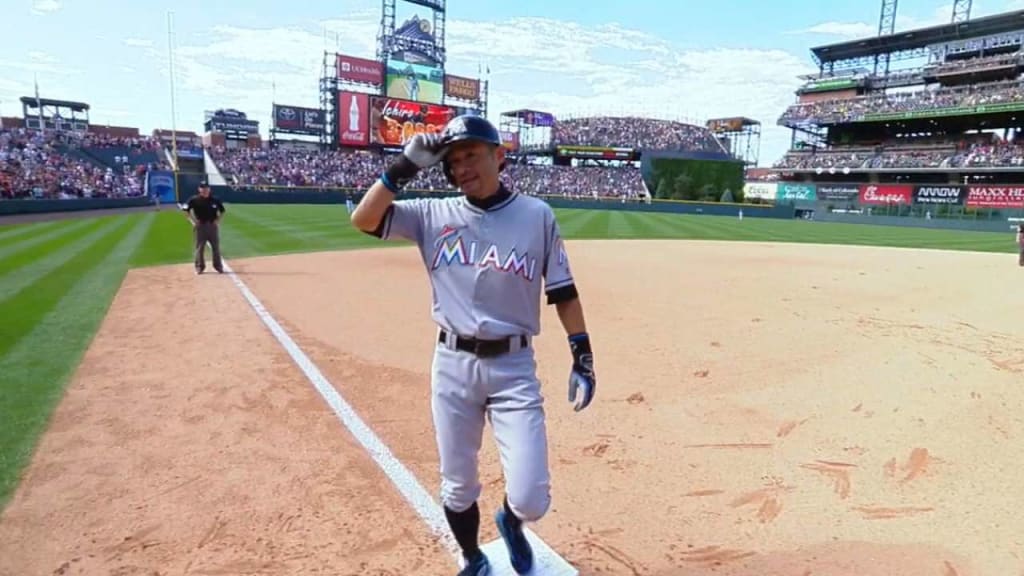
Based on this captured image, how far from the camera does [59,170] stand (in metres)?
34.9

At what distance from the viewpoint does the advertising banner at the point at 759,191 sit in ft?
229

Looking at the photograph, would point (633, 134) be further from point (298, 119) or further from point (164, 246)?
point (164, 246)

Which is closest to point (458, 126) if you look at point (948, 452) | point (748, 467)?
point (748, 467)

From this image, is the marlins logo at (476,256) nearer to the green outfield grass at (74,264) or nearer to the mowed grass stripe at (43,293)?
the green outfield grass at (74,264)

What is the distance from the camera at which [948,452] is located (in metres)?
4.07

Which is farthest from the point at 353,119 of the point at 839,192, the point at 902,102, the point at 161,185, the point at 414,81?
the point at 902,102

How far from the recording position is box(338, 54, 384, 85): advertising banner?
176ft

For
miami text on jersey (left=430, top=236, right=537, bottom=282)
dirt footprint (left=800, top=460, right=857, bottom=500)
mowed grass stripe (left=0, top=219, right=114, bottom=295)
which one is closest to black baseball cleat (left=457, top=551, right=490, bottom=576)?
miami text on jersey (left=430, top=236, right=537, bottom=282)

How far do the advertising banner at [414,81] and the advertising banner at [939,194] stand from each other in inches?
1711

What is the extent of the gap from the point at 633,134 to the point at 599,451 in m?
78.7

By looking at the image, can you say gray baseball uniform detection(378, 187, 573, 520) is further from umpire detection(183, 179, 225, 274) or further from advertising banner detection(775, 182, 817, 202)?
advertising banner detection(775, 182, 817, 202)

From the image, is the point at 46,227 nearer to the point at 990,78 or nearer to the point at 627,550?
the point at 627,550

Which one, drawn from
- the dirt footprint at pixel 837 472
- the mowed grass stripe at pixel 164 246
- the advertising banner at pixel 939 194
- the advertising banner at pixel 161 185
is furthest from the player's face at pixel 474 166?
the advertising banner at pixel 939 194

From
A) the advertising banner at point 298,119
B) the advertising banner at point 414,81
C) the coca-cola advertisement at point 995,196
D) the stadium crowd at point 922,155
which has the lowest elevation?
the coca-cola advertisement at point 995,196
